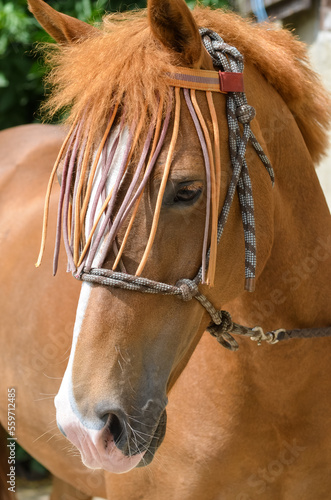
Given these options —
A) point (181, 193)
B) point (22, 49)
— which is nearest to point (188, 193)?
point (181, 193)

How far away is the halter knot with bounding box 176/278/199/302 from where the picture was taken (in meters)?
1.23

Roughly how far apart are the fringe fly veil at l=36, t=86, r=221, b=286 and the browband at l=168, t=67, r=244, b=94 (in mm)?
16

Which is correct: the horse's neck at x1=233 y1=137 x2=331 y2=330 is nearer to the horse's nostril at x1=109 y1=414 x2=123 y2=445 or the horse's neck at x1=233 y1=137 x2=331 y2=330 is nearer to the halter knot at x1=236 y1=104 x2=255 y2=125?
the halter knot at x1=236 y1=104 x2=255 y2=125

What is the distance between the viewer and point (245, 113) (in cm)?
134

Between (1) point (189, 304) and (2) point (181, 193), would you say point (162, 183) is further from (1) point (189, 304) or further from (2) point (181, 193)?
(1) point (189, 304)

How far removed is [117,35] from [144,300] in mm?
629

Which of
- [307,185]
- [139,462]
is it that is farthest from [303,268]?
[139,462]

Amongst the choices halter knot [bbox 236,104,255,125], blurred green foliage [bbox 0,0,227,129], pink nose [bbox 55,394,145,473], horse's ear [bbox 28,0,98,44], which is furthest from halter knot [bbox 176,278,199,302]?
blurred green foliage [bbox 0,0,227,129]

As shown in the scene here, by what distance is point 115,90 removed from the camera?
4.17 feet

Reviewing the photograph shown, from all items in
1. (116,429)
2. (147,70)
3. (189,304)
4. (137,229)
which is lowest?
(116,429)

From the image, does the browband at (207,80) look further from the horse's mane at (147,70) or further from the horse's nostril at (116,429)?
the horse's nostril at (116,429)

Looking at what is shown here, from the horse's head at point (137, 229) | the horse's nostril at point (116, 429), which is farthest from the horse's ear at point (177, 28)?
the horse's nostril at point (116, 429)

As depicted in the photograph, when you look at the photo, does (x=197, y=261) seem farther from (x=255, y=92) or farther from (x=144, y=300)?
(x=255, y=92)

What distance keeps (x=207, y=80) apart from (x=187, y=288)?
47 cm
